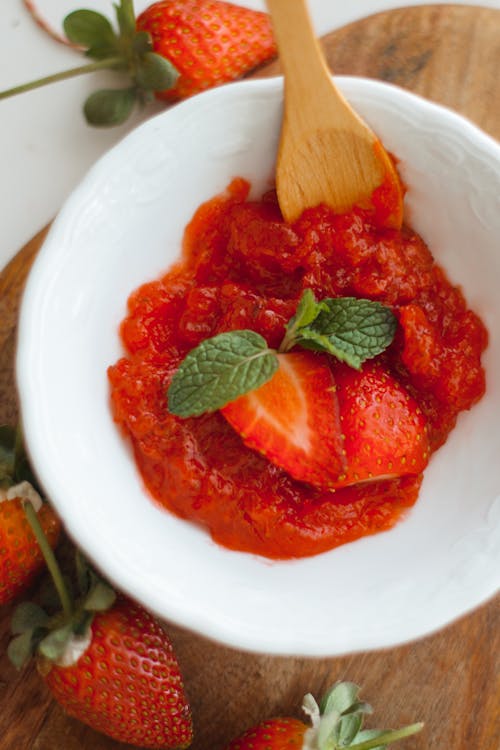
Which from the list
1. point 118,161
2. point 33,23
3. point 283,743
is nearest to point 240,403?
point 118,161

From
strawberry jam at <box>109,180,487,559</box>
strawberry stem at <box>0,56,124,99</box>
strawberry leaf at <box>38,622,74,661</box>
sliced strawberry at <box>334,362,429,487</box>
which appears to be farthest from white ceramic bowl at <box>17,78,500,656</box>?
strawberry stem at <box>0,56,124,99</box>

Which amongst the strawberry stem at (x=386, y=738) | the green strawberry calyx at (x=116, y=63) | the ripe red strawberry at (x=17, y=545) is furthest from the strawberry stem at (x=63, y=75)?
the strawberry stem at (x=386, y=738)

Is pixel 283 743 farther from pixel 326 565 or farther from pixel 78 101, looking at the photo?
pixel 78 101

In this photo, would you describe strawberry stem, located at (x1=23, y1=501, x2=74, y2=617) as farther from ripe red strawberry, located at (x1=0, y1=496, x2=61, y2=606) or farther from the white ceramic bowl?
the white ceramic bowl

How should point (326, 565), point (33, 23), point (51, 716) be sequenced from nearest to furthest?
point (326, 565), point (51, 716), point (33, 23)

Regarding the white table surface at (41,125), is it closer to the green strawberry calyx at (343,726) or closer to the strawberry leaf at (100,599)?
the strawberry leaf at (100,599)

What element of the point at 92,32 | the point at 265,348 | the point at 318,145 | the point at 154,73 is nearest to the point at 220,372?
the point at 265,348
